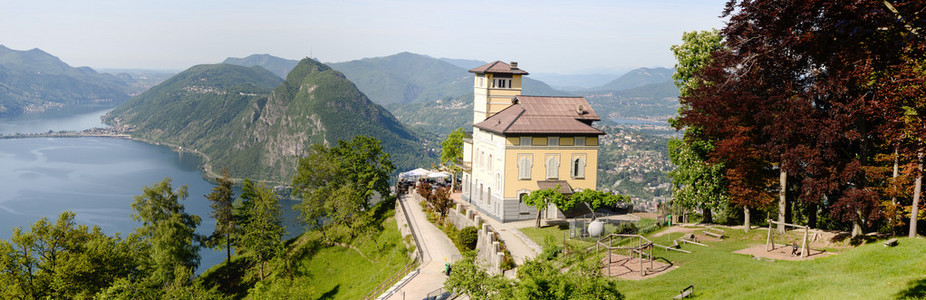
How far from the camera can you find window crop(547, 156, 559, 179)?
46594 millimetres

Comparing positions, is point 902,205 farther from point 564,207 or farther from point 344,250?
point 344,250

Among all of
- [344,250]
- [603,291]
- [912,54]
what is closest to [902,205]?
[912,54]

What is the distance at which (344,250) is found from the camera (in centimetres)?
5622

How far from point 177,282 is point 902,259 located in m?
49.5

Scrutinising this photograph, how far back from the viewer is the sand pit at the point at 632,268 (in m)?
27.1

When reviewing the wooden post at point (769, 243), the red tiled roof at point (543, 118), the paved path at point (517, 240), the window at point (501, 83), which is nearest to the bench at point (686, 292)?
the wooden post at point (769, 243)

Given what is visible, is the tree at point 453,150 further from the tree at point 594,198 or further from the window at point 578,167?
the tree at point 594,198

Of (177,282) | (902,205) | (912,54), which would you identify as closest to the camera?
(912,54)

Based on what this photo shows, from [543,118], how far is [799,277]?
27468mm

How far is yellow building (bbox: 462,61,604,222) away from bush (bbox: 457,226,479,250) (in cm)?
456

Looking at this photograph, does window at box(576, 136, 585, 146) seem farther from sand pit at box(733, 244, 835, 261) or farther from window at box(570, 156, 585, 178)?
sand pit at box(733, 244, 835, 261)

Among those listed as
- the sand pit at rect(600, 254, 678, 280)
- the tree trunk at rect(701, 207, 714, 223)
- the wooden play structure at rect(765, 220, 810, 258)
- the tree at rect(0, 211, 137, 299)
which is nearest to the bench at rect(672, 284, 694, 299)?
the sand pit at rect(600, 254, 678, 280)

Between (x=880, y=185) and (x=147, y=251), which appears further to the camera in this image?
(x=147, y=251)

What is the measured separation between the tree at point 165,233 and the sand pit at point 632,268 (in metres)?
38.4
